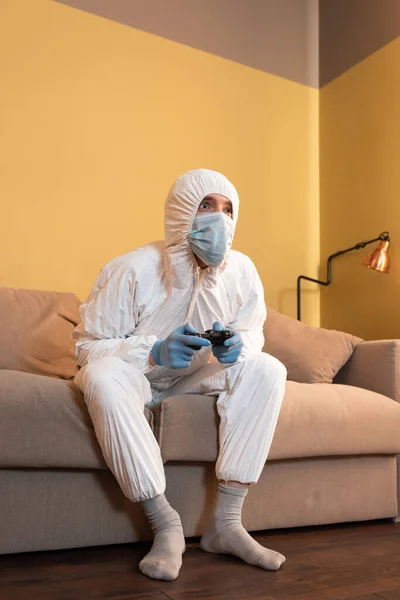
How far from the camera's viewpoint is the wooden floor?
1.33m

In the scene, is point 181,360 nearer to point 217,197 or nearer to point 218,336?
point 218,336

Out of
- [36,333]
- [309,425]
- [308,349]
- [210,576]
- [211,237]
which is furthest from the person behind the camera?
[308,349]

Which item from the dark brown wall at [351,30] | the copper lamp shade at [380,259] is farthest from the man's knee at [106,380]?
the dark brown wall at [351,30]

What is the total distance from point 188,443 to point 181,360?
0.24m

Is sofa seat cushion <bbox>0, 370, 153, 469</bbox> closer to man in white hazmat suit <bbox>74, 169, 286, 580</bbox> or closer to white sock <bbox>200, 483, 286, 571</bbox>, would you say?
man in white hazmat suit <bbox>74, 169, 286, 580</bbox>

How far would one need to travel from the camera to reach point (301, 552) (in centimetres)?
171

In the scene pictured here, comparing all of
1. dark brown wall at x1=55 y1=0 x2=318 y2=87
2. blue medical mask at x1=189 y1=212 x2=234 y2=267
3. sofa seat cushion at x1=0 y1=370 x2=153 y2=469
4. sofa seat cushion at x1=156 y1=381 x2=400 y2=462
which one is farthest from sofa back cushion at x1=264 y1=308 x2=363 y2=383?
dark brown wall at x1=55 y1=0 x2=318 y2=87

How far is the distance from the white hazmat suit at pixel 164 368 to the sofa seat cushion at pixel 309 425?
58 millimetres

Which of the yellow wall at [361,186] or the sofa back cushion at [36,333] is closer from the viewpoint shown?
the sofa back cushion at [36,333]

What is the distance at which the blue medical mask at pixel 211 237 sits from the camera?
182cm

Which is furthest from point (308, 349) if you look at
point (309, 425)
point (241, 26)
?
point (241, 26)

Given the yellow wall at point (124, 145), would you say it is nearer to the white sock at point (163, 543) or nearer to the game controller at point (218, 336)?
the game controller at point (218, 336)

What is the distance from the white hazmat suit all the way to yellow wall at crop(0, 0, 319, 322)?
0.94 meters

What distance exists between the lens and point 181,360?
1.65 meters
